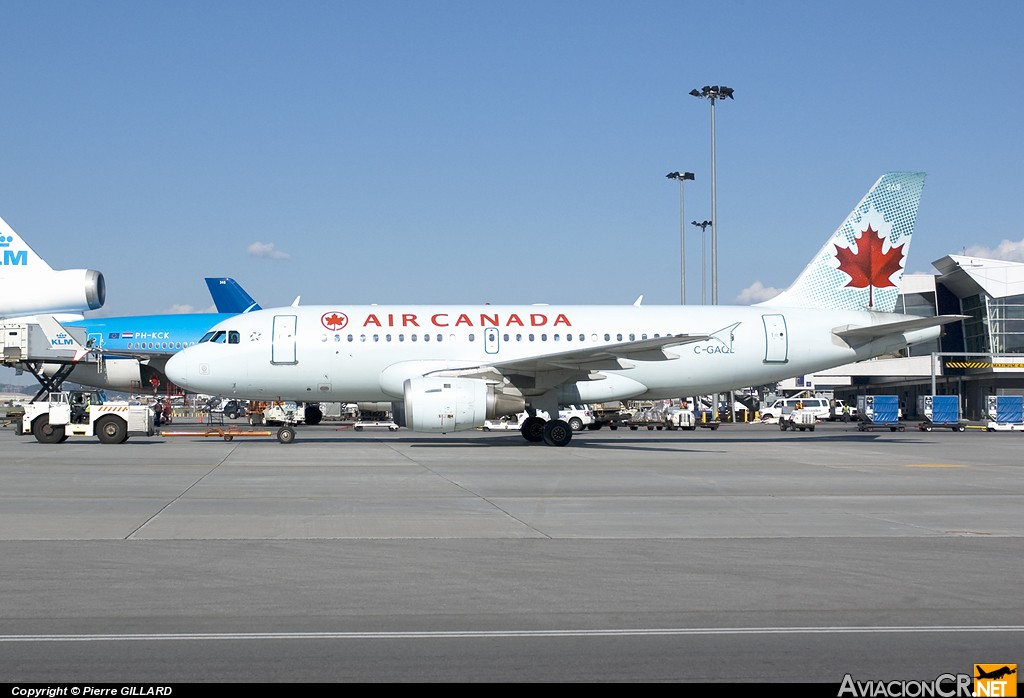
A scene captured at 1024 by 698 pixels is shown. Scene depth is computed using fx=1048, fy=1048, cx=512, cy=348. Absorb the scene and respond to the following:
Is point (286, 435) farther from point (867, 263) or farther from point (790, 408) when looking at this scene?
point (790, 408)

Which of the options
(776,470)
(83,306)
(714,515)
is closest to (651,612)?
(714,515)

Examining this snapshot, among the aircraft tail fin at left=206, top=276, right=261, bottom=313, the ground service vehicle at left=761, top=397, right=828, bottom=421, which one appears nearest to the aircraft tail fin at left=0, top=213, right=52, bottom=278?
the aircraft tail fin at left=206, top=276, right=261, bottom=313

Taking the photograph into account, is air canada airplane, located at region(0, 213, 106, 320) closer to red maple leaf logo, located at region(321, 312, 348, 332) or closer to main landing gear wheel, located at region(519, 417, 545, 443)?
red maple leaf logo, located at region(321, 312, 348, 332)

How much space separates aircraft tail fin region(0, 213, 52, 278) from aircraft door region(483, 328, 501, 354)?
22512 millimetres

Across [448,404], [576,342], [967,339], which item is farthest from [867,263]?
[967,339]

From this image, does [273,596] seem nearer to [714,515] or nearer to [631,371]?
[714,515]

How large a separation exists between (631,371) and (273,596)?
2253cm

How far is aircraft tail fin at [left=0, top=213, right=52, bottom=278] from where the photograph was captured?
41906 mm

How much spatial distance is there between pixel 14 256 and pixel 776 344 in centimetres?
3023

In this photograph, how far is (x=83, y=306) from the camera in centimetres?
4328

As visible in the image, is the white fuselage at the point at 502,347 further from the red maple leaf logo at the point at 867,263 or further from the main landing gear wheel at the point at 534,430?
the main landing gear wheel at the point at 534,430

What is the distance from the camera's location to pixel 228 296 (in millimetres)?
55656

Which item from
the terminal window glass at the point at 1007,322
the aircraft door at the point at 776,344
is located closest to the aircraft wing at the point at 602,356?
the aircraft door at the point at 776,344

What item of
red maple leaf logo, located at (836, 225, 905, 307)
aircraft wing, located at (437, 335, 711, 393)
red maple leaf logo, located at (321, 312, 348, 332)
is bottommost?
aircraft wing, located at (437, 335, 711, 393)
